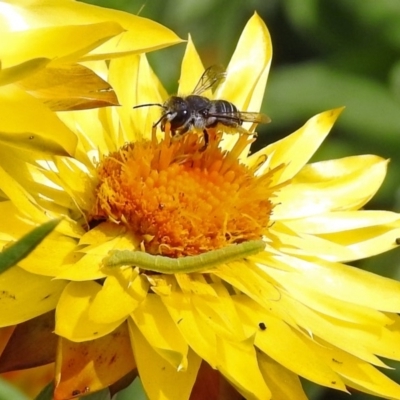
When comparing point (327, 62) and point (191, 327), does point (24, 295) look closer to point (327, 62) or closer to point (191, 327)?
point (191, 327)

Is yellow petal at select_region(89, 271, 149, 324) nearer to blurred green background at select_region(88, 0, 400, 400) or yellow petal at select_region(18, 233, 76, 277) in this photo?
yellow petal at select_region(18, 233, 76, 277)

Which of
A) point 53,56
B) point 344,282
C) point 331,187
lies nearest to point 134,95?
point 331,187

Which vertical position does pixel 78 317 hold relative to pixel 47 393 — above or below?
above

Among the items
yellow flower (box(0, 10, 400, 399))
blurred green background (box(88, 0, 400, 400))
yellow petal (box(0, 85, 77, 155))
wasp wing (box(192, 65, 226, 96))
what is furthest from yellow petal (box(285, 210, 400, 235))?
blurred green background (box(88, 0, 400, 400))

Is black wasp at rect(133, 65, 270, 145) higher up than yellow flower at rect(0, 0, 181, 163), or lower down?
lower down

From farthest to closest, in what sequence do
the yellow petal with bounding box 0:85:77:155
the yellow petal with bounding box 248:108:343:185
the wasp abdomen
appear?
the yellow petal with bounding box 248:108:343:185 < the wasp abdomen < the yellow petal with bounding box 0:85:77:155

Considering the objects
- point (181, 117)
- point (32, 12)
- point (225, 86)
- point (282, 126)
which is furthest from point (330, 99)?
point (32, 12)
